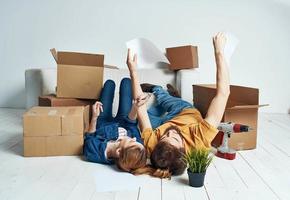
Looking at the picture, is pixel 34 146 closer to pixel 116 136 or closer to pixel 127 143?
pixel 116 136

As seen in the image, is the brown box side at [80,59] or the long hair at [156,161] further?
the brown box side at [80,59]

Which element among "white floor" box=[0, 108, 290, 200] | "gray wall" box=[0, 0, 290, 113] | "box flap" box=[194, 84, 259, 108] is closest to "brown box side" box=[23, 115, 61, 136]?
"white floor" box=[0, 108, 290, 200]

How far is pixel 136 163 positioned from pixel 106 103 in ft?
2.87

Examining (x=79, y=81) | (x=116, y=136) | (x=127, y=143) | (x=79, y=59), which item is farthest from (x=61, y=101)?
(x=127, y=143)

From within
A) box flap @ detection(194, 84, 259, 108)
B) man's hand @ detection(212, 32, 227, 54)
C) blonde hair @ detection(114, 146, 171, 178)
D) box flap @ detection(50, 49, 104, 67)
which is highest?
man's hand @ detection(212, 32, 227, 54)

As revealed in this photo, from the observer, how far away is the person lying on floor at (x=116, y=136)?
1846mm

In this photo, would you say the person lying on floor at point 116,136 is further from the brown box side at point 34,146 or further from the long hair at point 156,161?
the brown box side at point 34,146

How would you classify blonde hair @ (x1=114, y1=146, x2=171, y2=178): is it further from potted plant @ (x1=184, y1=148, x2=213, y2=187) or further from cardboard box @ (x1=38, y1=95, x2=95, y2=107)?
cardboard box @ (x1=38, y1=95, x2=95, y2=107)

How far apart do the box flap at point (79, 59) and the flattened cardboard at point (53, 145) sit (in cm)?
85

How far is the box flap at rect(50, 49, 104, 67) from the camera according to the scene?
279 centimetres

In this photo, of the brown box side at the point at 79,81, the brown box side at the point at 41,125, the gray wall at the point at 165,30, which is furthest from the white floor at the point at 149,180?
the gray wall at the point at 165,30

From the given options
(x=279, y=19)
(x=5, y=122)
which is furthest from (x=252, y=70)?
(x=5, y=122)

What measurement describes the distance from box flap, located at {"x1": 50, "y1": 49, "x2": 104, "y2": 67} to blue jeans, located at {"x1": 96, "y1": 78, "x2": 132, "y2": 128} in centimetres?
25

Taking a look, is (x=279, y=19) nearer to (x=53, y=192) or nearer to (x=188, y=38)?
(x=188, y=38)
